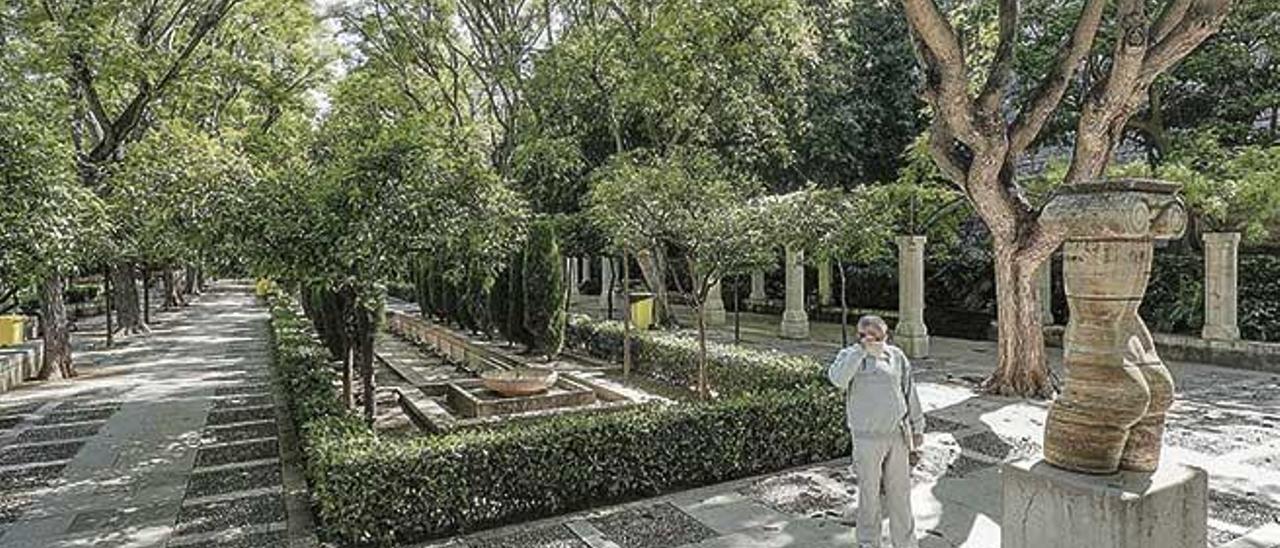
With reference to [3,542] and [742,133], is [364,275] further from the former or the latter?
[742,133]

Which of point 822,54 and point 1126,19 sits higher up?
point 822,54

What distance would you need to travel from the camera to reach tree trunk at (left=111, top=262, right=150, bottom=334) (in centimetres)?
2281

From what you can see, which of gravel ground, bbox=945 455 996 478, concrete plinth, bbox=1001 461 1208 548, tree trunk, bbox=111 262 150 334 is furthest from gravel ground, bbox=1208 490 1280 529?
tree trunk, bbox=111 262 150 334

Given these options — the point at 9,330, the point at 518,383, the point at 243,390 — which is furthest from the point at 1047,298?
the point at 9,330

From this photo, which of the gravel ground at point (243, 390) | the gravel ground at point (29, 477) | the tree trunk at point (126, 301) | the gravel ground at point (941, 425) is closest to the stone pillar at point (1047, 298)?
the gravel ground at point (941, 425)

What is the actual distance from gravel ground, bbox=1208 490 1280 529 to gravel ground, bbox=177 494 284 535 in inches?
289

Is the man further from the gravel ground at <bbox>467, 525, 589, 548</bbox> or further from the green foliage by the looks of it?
the green foliage

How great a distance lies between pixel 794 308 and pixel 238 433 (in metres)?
13.0

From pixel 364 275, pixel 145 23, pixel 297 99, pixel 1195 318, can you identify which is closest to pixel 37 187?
pixel 364 275

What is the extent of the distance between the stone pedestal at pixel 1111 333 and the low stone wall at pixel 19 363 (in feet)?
50.5

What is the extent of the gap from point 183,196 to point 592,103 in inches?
465

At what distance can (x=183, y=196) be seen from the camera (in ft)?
24.7

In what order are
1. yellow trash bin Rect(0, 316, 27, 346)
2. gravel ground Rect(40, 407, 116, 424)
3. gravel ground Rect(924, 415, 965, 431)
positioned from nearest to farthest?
gravel ground Rect(924, 415, 965, 431)
gravel ground Rect(40, 407, 116, 424)
yellow trash bin Rect(0, 316, 27, 346)

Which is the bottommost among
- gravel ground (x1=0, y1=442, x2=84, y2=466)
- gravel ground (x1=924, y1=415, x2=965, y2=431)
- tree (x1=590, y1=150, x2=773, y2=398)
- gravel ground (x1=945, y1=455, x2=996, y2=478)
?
gravel ground (x1=0, y1=442, x2=84, y2=466)
